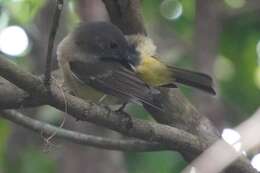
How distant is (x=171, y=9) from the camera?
5.07m

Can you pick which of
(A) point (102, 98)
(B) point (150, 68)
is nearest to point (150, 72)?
(B) point (150, 68)

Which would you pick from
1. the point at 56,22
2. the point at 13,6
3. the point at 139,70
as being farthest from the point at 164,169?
the point at 56,22

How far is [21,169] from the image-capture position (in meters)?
4.96

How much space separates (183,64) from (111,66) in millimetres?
1500

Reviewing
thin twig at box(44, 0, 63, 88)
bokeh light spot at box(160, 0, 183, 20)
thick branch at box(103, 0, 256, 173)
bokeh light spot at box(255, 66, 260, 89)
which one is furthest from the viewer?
bokeh light spot at box(255, 66, 260, 89)

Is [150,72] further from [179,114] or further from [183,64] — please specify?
[183,64]

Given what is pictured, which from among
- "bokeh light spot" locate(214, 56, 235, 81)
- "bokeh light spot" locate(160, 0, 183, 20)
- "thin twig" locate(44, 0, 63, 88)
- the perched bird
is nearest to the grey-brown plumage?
the perched bird

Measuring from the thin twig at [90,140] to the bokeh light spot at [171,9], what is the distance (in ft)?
6.22

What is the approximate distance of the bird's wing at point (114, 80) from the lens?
11.5 ft

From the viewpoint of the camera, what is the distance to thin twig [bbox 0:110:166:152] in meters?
3.22

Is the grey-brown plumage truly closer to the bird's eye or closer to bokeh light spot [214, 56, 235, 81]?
the bird's eye

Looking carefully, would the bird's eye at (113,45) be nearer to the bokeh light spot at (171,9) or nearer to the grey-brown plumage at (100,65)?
the grey-brown plumage at (100,65)

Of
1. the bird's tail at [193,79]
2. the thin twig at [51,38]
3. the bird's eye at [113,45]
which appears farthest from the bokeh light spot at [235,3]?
the thin twig at [51,38]

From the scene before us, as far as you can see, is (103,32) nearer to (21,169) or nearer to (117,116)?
(117,116)
